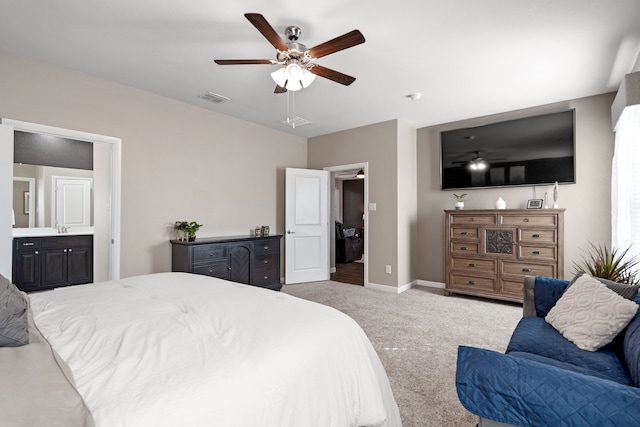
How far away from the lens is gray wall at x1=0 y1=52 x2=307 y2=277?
3.06 meters

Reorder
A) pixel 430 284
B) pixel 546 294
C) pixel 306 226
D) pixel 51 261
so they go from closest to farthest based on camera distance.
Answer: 1. pixel 546 294
2. pixel 51 261
3. pixel 430 284
4. pixel 306 226

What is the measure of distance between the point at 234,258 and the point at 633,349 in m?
3.80

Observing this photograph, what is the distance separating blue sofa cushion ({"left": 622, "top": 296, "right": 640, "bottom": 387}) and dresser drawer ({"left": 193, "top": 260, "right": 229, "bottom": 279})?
12.1 ft

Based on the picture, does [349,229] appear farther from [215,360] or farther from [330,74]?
[215,360]

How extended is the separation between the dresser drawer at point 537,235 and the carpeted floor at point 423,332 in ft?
2.86

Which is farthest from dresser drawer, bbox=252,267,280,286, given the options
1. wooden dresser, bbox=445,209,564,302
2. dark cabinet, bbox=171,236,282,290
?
wooden dresser, bbox=445,209,564,302

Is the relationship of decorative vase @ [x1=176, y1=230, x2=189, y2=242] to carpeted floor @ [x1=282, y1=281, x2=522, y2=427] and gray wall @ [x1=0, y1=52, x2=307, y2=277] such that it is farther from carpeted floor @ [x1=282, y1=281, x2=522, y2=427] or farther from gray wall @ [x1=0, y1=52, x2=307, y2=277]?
carpeted floor @ [x1=282, y1=281, x2=522, y2=427]

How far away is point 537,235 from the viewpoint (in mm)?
3844

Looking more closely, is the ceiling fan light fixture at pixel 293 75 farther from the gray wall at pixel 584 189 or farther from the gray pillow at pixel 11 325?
A: the gray wall at pixel 584 189

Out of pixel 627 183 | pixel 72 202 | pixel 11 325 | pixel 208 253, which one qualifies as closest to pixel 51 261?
pixel 72 202

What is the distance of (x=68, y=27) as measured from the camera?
98.1 inches

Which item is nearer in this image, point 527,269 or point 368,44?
point 368,44

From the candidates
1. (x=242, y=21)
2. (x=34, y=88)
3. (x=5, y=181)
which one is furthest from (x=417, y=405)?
(x=34, y=88)

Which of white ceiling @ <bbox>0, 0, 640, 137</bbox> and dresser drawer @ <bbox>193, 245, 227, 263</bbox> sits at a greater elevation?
white ceiling @ <bbox>0, 0, 640, 137</bbox>
